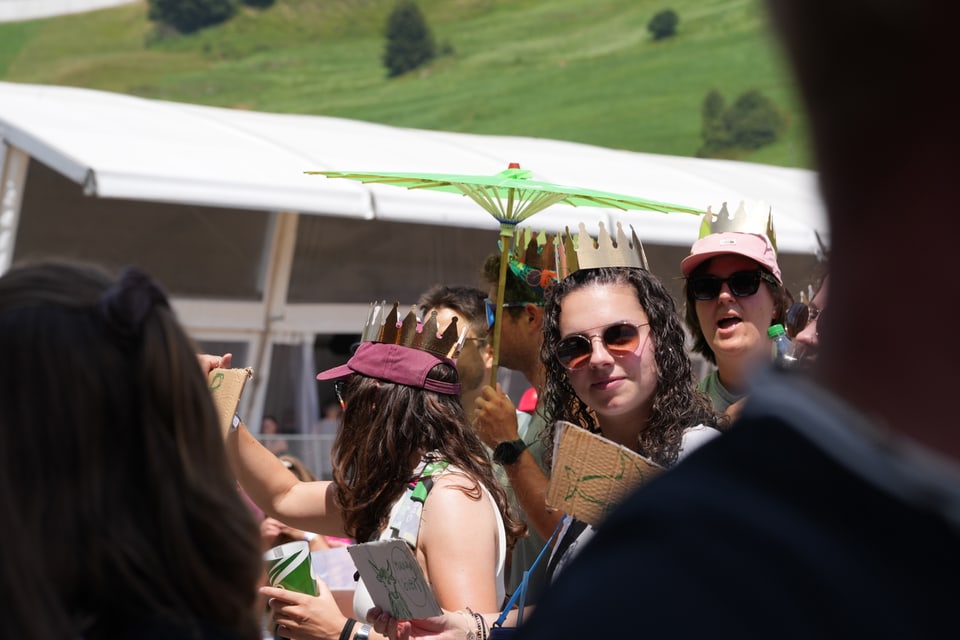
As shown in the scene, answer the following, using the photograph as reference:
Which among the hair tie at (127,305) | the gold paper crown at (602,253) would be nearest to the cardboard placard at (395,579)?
the gold paper crown at (602,253)

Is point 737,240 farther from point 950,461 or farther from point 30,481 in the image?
point 950,461

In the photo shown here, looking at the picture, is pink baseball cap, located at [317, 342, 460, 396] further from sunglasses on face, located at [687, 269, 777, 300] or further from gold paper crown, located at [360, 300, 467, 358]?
sunglasses on face, located at [687, 269, 777, 300]

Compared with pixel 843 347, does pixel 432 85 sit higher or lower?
higher

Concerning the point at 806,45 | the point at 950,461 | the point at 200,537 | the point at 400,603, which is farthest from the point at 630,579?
the point at 400,603

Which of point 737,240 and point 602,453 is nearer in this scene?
point 602,453

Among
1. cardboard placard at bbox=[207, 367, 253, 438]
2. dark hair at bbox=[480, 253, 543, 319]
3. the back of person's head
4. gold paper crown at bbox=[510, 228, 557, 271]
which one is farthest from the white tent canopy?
the back of person's head

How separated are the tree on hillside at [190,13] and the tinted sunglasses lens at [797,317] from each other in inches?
2817

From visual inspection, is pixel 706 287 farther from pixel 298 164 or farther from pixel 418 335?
pixel 298 164

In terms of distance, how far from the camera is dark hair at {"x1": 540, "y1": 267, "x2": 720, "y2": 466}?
288cm

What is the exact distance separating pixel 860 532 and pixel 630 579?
0.12 m

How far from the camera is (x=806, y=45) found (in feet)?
2.01

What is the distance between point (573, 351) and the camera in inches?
119

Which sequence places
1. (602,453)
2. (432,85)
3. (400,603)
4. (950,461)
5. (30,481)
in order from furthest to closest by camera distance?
(432,85), (400,603), (602,453), (30,481), (950,461)

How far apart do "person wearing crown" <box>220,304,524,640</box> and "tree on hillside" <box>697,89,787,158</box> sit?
49816 millimetres
